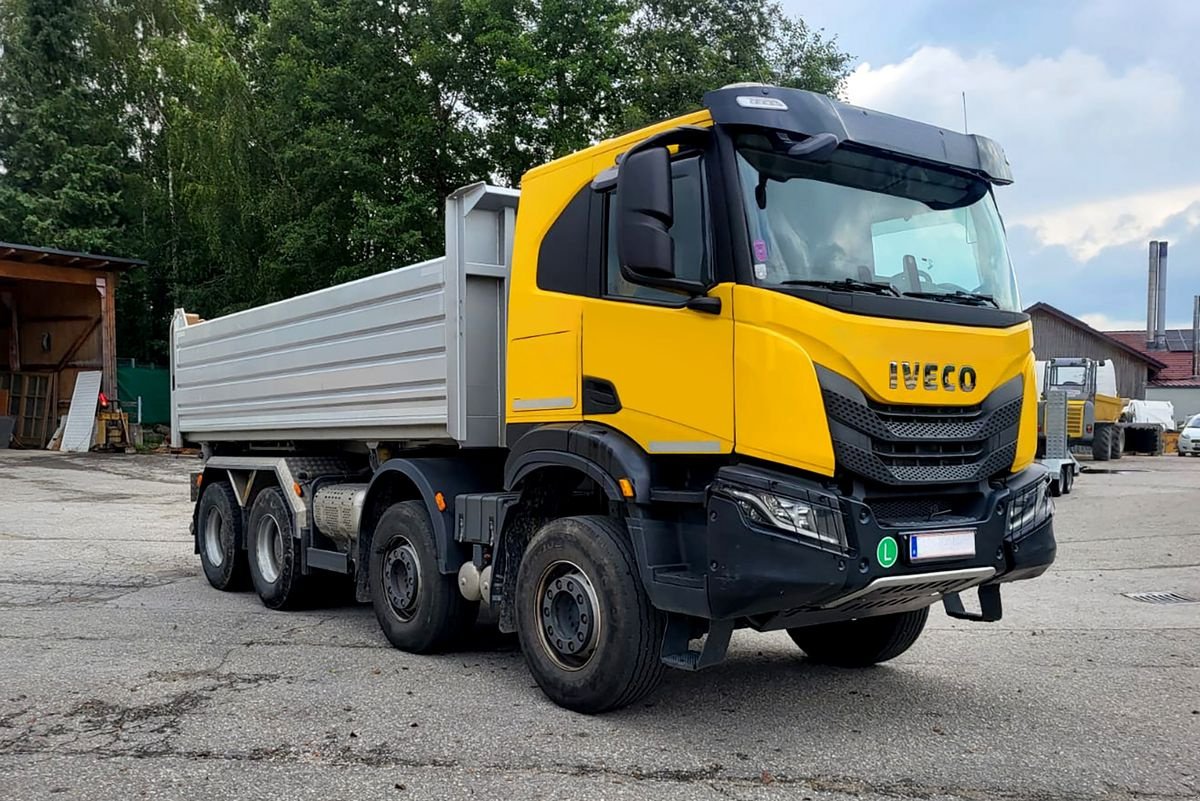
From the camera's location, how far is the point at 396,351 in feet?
22.7

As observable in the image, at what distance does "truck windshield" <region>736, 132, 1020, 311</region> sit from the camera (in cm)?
477

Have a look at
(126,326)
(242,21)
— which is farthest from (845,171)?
(242,21)

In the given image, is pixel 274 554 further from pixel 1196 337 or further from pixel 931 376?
pixel 1196 337

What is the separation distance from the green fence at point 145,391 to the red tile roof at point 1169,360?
165 feet

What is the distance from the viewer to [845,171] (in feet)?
16.5

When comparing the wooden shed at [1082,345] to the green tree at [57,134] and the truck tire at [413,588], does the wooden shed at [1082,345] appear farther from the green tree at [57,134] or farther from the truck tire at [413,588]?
the truck tire at [413,588]

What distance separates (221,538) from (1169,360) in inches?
2553

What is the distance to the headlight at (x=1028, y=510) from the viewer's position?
16.7ft

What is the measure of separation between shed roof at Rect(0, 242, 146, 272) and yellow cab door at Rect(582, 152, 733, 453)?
24.0 m

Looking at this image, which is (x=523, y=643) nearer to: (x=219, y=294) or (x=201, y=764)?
(x=201, y=764)

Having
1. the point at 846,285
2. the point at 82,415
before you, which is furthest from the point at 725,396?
the point at 82,415

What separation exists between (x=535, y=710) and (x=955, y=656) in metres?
3.05

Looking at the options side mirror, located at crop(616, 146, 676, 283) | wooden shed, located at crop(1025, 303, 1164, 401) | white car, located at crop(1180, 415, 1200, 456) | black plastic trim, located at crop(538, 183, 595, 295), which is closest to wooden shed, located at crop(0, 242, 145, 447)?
black plastic trim, located at crop(538, 183, 595, 295)

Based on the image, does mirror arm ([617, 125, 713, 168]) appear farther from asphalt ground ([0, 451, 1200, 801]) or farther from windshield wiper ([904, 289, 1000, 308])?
asphalt ground ([0, 451, 1200, 801])
